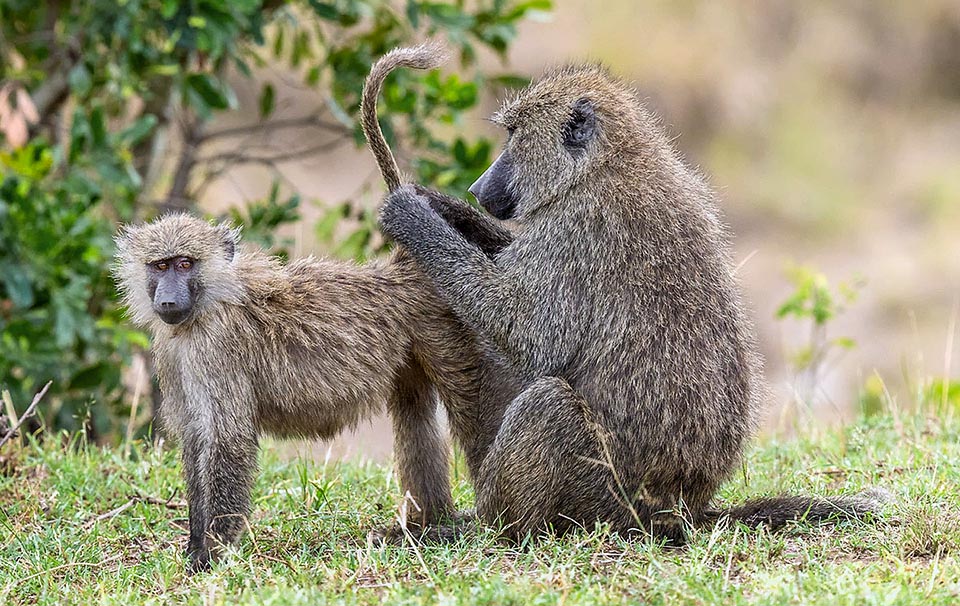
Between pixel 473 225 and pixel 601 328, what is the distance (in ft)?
2.56

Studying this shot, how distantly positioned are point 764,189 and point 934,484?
11749 mm

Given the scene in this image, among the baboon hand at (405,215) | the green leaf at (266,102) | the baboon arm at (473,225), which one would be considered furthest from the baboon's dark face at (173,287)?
the green leaf at (266,102)

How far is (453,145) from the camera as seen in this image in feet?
21.6

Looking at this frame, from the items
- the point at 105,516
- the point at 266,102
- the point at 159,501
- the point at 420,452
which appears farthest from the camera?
the point at 266,102

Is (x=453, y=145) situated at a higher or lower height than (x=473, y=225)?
higher

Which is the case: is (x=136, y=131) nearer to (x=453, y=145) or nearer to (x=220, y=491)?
(x=453, y=145)

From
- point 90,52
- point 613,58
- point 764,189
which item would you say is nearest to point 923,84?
point 764,189

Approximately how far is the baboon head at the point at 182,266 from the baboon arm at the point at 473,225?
2.56 feet

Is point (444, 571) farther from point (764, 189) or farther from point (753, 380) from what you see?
point (764, 189)

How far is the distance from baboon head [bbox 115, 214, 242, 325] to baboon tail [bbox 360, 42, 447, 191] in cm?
65

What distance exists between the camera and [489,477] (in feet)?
14.0

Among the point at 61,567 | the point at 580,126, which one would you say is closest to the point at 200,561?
the point at 61,567

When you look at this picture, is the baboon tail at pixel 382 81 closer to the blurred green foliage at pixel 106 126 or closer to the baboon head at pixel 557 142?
the baboon head at pixel 557 142

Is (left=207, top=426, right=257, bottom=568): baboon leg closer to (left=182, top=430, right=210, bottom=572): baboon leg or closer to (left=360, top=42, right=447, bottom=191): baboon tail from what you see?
(left=182, top=430, right=210, bottom=572): baboon leg
